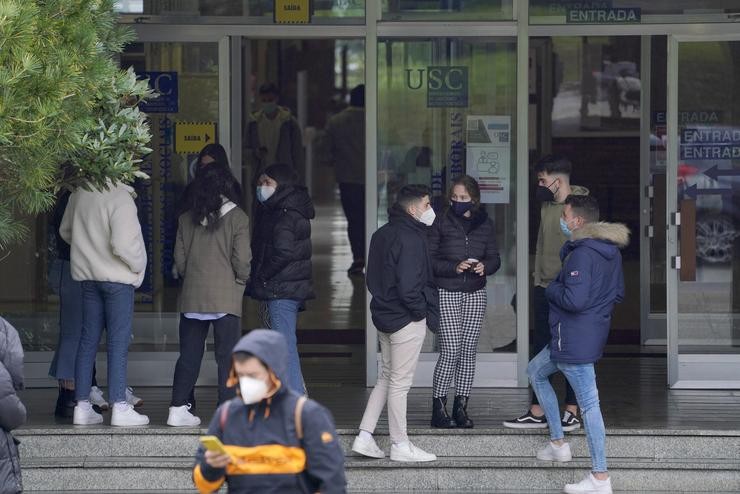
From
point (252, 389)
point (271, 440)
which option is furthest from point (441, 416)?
point (252, 389)

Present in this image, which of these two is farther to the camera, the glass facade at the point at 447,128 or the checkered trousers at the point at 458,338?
the glass facade at the point at 447,128

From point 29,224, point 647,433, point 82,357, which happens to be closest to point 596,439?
point 647,433

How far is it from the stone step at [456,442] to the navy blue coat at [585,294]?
836 millimetres

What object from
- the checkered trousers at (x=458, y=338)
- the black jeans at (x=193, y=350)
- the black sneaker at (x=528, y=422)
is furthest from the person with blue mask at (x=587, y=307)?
the black jeans at (x=193, y=350)

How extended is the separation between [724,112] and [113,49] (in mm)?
4763

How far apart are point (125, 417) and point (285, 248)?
1.39 metres

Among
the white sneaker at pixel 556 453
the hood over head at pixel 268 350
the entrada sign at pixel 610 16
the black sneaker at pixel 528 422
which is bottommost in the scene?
the white sneaker at pixel 556 453

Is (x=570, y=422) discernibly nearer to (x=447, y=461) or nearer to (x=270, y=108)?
A: (x=447, y=461)

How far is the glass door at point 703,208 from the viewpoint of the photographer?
394 inches

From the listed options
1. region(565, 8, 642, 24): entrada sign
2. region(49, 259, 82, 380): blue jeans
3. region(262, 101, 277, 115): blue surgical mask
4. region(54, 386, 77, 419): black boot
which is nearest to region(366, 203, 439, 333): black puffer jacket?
region(49, 259, 82, 380): blue jeans

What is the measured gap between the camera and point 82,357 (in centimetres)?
873

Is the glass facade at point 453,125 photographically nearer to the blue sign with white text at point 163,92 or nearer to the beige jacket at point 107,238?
the blue sign with white text at point 163,92

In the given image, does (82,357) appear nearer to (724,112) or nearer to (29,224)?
(29,224)

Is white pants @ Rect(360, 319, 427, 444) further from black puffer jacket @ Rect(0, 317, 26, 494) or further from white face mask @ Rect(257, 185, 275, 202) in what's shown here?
black puffer jacket @ Rect(0, 317, 26, 494)
